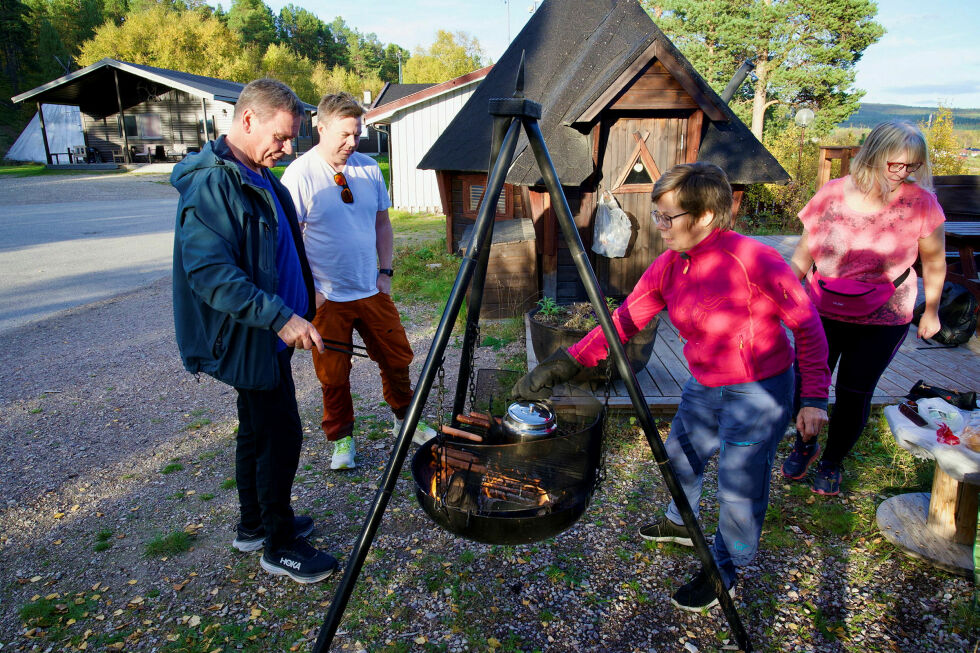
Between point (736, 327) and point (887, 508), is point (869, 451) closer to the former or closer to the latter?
point (887, 508)

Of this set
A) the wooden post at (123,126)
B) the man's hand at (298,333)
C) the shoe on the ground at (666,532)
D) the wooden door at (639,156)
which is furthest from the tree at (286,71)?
the shoe on the ground at (666,532)

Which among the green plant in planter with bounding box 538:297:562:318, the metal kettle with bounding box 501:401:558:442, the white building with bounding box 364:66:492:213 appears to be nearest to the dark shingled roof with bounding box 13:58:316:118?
the white building with bounding box 364:66:492:213

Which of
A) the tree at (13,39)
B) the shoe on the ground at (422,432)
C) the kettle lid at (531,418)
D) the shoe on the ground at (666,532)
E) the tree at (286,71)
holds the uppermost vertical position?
the tree at (13,39)

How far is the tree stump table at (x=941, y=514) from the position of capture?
2.62 metres

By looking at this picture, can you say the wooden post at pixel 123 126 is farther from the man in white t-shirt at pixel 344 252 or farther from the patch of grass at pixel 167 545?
the patch of grass at pixel 167 545

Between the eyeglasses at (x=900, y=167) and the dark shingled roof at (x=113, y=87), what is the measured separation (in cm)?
2577

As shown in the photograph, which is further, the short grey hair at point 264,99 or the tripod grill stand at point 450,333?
the short grey hair at point 264,99

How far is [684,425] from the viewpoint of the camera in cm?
259

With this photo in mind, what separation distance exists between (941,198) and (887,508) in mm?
5421

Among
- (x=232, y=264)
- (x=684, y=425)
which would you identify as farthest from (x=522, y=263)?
(x=232, y=264)

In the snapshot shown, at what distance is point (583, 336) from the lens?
428cm

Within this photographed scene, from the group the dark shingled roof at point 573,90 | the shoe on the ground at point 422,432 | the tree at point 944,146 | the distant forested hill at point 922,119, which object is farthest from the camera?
the distant forested hill at point 922,119

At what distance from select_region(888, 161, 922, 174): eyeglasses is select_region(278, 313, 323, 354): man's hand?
2745 millimetres

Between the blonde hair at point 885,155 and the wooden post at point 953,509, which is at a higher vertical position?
the blonde hair at point 885,155
